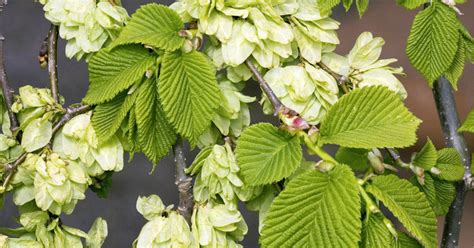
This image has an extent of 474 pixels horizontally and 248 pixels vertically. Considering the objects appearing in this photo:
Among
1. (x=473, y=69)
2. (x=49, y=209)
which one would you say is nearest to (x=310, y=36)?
(x=49, y=209)

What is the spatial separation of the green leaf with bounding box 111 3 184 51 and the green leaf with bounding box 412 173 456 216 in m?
0.17

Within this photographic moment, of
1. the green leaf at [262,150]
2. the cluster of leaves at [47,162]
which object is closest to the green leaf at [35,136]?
the cluster of leaves at [47,162]

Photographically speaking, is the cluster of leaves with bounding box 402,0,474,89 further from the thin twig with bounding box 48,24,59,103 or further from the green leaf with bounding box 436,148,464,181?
the thin twig with bounding box 48,24,59,103

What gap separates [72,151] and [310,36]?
0.50ft

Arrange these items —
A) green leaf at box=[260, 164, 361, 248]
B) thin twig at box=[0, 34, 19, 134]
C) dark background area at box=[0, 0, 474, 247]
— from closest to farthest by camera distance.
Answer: green leaf at box=[260, 164, 361, 248] < thin twig at box=[0, 34, 19, 134] < dark background area at box=[0, 0, 474, 247]

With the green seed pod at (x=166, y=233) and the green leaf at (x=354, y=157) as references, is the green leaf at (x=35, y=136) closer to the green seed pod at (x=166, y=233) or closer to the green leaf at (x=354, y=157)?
the green seed pod at (x=166, y=233)

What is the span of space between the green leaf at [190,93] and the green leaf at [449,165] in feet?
0.51

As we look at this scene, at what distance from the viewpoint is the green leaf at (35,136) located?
1.35 feet

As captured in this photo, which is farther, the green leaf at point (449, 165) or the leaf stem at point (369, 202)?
the green leaf at point (449, 165)

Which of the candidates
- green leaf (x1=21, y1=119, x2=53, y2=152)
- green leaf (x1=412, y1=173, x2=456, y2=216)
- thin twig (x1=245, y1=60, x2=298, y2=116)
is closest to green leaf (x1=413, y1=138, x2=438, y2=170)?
green leaf (x1=412, y1=173, x2=456, y2=216)

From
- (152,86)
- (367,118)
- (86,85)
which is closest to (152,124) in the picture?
(152,86)

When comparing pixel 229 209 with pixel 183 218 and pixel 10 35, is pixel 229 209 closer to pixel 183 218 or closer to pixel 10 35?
pixel 183 218

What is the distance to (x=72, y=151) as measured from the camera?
419 mm

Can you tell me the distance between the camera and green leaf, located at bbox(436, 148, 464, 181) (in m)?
0.45
